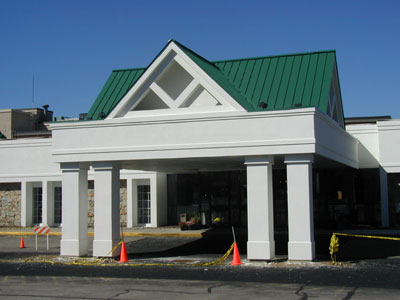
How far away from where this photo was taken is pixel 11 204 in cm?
3262

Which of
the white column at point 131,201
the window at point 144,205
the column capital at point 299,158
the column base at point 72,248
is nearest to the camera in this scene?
the column capital at point 299,158

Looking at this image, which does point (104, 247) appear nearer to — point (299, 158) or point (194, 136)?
point (194, 136)

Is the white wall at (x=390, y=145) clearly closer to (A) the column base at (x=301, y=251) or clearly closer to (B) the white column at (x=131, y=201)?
(A) the column base at (x=301, y=251)

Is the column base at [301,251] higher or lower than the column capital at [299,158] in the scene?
lower

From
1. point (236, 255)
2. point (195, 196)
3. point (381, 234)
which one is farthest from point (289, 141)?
point (195, 196)

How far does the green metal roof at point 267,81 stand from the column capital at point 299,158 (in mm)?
1702

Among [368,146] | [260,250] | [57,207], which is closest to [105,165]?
[260,250]

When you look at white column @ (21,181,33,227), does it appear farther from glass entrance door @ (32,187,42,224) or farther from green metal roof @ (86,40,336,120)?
green metal roof @ (86,40,336,120)

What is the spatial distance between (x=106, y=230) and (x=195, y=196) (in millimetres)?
12002

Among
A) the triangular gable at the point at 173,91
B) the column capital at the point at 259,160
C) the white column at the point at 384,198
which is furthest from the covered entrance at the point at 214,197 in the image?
the column capital at the point at 259,160

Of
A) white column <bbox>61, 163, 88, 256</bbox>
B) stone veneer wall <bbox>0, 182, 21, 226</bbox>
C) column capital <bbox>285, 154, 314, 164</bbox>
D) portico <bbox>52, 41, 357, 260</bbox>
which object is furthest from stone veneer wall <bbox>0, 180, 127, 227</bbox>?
column capital <bbox>285, 154, 314, 164</bbox>

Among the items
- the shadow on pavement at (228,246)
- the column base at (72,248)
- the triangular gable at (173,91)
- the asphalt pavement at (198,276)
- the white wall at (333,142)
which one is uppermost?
the triangular gable at (173,91)

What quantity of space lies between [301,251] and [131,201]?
15.3m

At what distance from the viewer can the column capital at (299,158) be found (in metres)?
16.8
